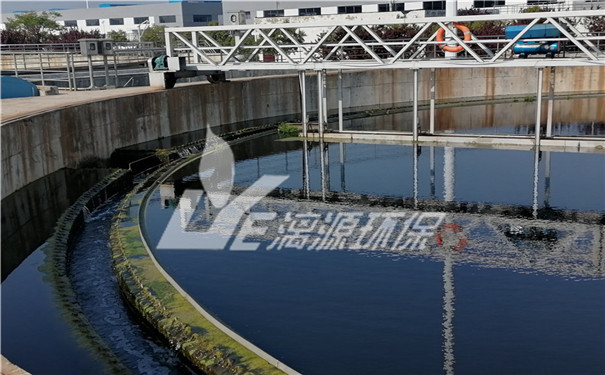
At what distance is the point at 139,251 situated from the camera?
17766mm

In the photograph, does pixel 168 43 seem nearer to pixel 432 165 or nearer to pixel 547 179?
pixel 432 165

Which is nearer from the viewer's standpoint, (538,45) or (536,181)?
(536,181)

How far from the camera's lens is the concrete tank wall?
981 inches

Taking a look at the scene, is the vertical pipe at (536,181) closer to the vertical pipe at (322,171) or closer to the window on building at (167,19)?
the vertical pipe at (322,171)

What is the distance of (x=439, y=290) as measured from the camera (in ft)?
48.7

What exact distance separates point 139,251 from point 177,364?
6037mm

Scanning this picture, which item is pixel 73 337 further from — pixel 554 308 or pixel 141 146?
pixel 141 146

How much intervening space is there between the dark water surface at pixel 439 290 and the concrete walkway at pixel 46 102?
660 cm

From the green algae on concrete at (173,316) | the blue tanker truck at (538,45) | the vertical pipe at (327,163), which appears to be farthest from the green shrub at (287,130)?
the green algae on concrete at (173,316)

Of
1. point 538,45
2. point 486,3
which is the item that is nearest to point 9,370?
point 538,45

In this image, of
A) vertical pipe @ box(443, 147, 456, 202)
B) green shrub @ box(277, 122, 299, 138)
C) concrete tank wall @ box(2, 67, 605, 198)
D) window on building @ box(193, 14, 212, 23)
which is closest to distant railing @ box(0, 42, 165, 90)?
concrete tank wall @ box(2, 67, 605, 198)

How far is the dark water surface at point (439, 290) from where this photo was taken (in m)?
12.1

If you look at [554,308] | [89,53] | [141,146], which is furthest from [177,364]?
[89,53]

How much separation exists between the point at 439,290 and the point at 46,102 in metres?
22.0
